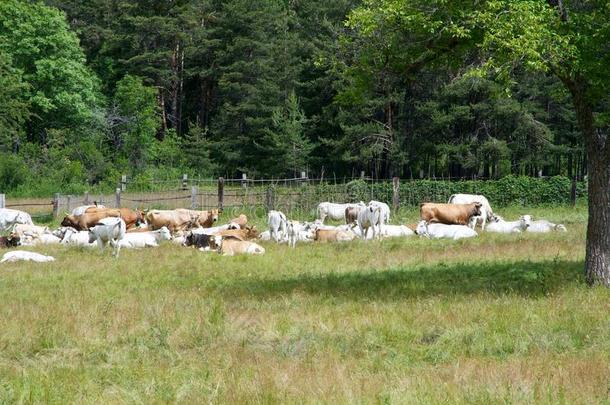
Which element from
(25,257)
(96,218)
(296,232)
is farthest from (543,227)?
(25,257)

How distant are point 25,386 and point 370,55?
8.25m

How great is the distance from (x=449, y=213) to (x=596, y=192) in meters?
14.8

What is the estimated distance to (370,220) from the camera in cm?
2231

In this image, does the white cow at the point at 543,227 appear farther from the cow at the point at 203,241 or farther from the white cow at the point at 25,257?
the white cow at the point at 25,257

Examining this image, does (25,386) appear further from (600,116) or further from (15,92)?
(15,92)

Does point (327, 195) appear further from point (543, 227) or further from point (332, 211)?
point (543, 227)

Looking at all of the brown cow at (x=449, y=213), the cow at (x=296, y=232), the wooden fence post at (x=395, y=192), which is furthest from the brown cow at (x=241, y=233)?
the wooden fence post at (x=395, y=192)

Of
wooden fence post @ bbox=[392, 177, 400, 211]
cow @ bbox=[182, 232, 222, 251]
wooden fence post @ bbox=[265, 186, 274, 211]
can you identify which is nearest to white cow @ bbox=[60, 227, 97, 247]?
cow @ bbox=[182, 232, 222, 251]

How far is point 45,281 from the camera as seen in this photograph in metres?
14.1

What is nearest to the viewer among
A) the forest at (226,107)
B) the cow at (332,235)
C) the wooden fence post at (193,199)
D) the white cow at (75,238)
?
the white cow at (75,238)

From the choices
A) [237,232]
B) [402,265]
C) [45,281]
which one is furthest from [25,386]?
[237,232]

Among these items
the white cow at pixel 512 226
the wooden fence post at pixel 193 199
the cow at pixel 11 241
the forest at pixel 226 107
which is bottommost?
the cow at pixel 11 241

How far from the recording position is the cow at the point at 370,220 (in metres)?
22.3

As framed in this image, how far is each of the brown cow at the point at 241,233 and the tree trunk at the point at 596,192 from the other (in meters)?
11.2
